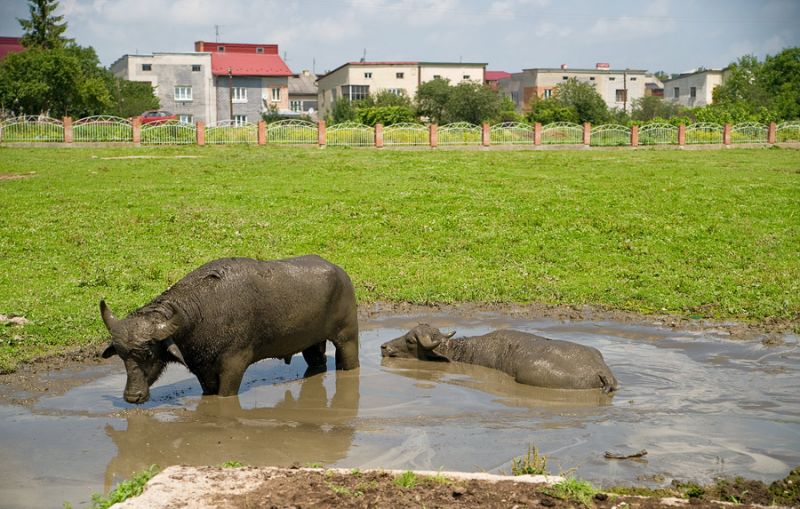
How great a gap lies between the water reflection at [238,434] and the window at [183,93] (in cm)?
9056

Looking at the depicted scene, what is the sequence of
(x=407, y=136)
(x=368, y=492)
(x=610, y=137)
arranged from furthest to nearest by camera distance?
(x=610, y=137) < (x=407, y=136) < (x=368, y=492)

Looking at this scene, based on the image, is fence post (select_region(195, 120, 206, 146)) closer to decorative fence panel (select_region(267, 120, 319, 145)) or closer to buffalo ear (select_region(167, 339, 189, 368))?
decorative fence panel (select_region(267, 120, 319, 145))

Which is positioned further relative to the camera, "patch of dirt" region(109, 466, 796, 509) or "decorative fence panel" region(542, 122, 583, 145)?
"decorative fence panel" region(542, 122, 583, 145)

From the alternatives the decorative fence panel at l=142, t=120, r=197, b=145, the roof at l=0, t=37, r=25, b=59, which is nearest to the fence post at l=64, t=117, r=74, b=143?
the decorative fence panel at l=142, t=120, r=197, b=145

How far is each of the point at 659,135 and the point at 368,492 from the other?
52.4 m

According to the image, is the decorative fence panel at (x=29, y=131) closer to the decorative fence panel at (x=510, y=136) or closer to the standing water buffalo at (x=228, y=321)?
the decorative fence panel at (x=510, y=136)

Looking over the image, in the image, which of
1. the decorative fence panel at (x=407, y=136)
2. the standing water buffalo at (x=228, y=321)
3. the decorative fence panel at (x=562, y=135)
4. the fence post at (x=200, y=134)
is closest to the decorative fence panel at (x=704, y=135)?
the decorative fence panel at (x=562, y=135)

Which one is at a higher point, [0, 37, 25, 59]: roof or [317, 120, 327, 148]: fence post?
[0, 37, 25, 59]: roof

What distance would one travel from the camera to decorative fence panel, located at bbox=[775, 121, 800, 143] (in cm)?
5897

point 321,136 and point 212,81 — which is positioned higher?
point 212,81

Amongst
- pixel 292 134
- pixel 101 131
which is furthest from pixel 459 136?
pixel 101 131

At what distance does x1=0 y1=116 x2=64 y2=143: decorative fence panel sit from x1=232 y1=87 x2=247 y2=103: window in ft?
185

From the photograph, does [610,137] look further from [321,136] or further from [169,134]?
[169,134]

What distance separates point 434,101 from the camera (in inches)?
3351
